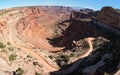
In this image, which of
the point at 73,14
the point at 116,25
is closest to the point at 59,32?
the point at 73,14

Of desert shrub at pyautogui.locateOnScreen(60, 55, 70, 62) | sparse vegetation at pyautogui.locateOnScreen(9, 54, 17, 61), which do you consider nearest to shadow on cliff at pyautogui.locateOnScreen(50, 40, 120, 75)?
desert shrub at pyautogui.locateOnScreen(60, 55, 70, 62)

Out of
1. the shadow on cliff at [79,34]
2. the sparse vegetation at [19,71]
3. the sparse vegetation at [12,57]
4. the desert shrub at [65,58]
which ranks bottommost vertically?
the shadow on cliff at [79,34]

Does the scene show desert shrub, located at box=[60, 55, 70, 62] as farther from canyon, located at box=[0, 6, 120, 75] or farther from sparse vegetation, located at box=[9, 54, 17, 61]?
sparse vegetation, located at box=[9, 54, 17, 61]

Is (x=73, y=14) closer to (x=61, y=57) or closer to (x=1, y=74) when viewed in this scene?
(x=61, y=57)

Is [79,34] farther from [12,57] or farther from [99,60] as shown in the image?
[12,57]

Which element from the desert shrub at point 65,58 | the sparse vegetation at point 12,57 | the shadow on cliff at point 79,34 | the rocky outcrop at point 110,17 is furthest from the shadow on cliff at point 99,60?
the shadow on cliff at point 79,34

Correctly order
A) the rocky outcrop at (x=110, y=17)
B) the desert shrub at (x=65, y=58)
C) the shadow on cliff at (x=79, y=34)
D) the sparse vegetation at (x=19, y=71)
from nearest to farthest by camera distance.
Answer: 1. the sparse vegetation at (x=19, y=71)
2. the desert shrub at (x=65, y=58)
3. the rocky outcrop at (x=110, y=17)
4. the shadow on cliff at (x=79, y=34)

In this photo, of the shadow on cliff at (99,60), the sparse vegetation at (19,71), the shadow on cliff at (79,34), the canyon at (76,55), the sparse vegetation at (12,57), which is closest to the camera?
the shadow on cliff at (99,60)

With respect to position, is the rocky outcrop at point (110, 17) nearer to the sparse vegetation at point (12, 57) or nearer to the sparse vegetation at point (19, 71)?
the sparse vegetation at point (12, 57)

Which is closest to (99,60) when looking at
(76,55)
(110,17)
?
(76,55)
